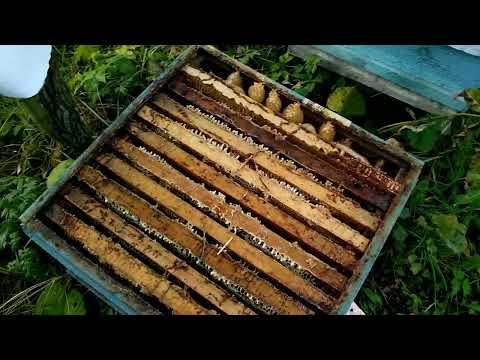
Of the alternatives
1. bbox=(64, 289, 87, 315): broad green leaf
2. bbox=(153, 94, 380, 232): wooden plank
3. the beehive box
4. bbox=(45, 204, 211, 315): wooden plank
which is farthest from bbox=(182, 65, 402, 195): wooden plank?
bbox=(64, 289, 87, 315): broad green leaf

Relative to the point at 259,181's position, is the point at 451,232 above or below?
above

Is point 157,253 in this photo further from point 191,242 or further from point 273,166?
point 273,166

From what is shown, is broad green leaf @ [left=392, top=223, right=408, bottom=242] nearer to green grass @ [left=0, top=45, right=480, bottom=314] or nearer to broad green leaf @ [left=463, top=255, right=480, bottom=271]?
green grass @ [left=0, top=45, right=480, bottom=314]

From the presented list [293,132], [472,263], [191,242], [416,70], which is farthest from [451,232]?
[191,242]

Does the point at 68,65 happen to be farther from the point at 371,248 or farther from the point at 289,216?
the point at 371,248

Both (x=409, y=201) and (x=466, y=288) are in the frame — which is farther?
(x=409, y=201)

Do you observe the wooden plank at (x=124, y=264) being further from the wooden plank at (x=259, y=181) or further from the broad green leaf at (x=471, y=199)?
the broad green leaf at (x=471, y=199)
